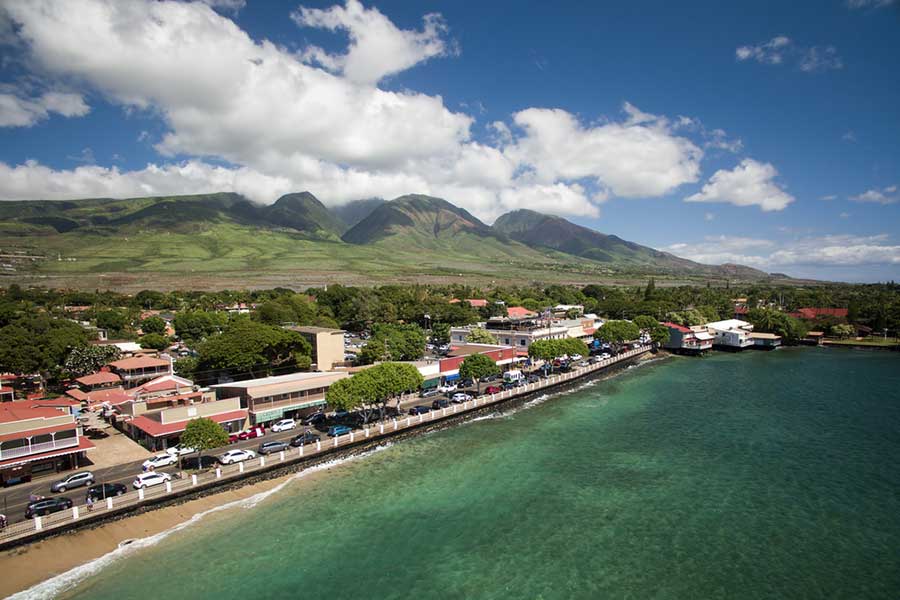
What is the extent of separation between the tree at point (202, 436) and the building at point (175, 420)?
4.08 m

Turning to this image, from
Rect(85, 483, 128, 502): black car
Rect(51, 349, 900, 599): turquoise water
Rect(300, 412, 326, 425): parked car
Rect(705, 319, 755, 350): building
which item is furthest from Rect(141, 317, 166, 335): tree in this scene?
Rect(705, 319, 755, 350): building

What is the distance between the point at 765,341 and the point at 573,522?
8015 cm

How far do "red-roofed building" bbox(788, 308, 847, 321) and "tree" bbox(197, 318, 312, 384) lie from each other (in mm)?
105044

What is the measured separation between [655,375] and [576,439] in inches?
1242

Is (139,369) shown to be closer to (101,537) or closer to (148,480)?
(148,480)

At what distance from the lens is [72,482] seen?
27188 millimetres

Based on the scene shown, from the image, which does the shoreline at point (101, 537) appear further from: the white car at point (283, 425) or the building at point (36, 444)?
the building at point (36, 444)

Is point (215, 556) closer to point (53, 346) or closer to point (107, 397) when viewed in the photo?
point (107, 397)

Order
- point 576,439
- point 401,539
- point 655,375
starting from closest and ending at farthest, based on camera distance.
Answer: point 401,539
point 576,439
point 655,375

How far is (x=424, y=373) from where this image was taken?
50.8 m

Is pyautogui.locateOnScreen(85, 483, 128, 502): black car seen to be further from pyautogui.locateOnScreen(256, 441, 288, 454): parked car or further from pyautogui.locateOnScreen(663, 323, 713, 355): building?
pyautogui.locateOnScreen(663, 323, 713, 355): building

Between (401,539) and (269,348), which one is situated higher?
(269,348)

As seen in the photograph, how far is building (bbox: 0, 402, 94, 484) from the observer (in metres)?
28.0

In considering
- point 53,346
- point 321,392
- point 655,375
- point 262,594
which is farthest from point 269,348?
point 655,375
